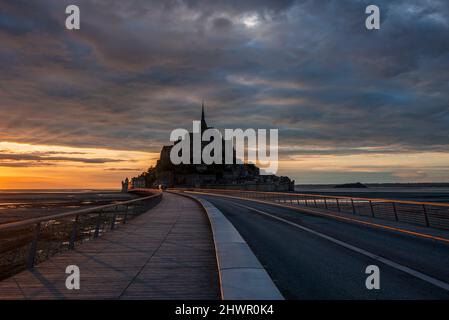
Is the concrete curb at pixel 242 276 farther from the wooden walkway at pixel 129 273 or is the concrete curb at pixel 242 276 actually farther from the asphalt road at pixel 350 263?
the asphalt road at pixel 350 263

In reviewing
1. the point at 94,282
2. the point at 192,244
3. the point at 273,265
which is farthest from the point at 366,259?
the point at 94,282

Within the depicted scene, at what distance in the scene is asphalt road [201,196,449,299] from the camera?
22.2 ft

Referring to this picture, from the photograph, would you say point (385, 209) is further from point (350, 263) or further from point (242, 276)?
point (242, 276)

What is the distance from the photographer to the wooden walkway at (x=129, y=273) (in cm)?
684

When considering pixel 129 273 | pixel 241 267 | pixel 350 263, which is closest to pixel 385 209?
pixel 350 263

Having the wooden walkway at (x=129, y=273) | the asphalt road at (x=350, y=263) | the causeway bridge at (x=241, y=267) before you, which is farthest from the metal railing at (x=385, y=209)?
the wooden walkway at (x=129, y=273)

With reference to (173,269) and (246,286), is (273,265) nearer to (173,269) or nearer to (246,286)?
(173,269)

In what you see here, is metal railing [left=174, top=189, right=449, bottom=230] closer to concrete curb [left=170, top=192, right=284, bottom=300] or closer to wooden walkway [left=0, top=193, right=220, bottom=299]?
concrete curb [left=170, top=192, right=284, bottom=300]

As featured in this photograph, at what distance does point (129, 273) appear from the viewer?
8.52 meters

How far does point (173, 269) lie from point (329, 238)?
23.5 ft

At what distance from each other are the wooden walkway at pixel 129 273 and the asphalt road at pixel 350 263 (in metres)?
1.51

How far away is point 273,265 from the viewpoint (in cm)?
924

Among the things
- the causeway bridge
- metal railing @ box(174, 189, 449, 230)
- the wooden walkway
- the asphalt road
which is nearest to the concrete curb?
the causeway bridge
